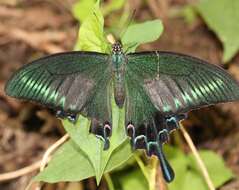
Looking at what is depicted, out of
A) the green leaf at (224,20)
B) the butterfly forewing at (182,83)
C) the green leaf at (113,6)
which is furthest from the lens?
the green leaf at (113,6)

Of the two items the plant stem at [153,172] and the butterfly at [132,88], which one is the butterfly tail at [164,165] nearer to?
the butterfly at [132,88]

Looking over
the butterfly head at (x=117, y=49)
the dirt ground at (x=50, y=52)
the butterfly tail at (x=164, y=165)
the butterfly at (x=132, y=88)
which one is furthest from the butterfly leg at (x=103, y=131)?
the dirt ground at (x=50, y=52)

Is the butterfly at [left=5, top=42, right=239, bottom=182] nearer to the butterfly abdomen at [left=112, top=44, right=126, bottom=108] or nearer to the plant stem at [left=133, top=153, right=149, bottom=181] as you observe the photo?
the butterfly abdomen at [left=112, top=44, right=126, bottom=108]

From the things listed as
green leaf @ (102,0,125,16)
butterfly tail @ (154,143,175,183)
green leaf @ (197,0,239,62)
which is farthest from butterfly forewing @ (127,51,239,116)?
green leaf @ (102,0,125,16)

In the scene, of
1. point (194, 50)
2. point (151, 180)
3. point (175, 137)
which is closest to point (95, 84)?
point (151, 180)

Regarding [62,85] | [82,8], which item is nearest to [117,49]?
[62,85]
